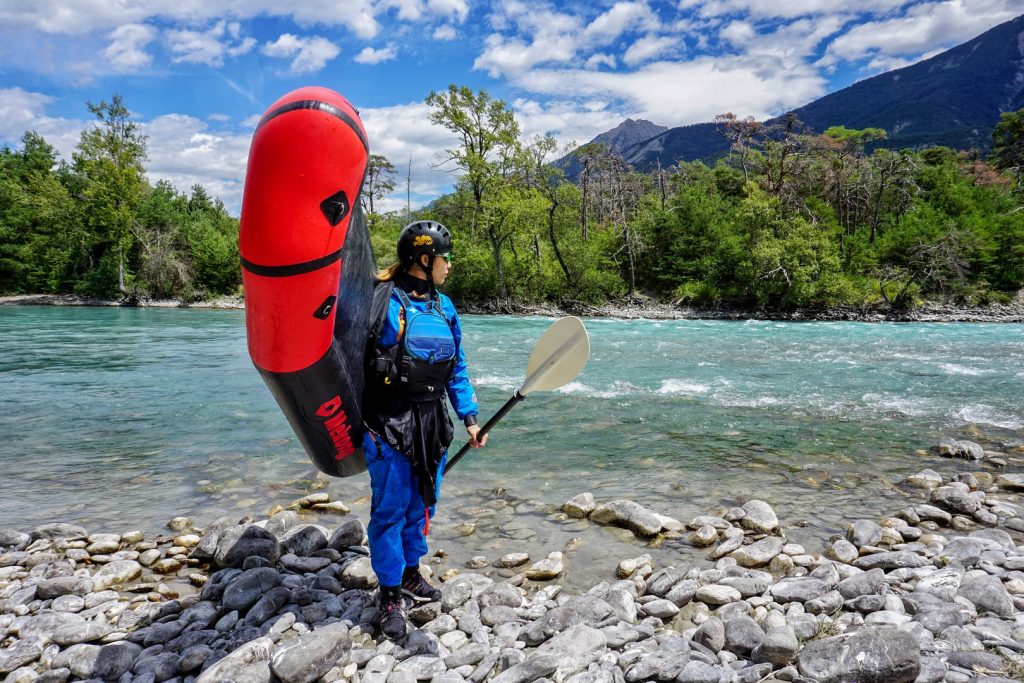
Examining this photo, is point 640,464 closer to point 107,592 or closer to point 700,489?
point 700,489

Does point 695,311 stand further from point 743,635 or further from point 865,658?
point 865,658

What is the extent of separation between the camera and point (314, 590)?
3137 millimetres

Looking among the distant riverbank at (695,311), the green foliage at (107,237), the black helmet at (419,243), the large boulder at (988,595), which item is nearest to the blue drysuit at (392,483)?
the black helmet at (419,243)

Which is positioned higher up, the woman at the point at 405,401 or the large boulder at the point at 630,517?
the woman at the point at 405,401

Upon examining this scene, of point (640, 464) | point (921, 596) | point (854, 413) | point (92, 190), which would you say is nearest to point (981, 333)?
point (854, 413)

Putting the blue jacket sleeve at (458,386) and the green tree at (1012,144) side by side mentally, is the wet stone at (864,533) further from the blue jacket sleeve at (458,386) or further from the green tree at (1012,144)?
the green tree at (1012,144)

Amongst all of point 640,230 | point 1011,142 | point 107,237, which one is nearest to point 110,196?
point 107,237

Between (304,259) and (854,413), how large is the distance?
815cm

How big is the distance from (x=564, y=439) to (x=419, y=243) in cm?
430

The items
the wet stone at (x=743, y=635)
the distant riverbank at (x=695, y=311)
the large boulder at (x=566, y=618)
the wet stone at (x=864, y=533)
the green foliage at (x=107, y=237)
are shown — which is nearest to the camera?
the wet stone at (x=743, y=635)

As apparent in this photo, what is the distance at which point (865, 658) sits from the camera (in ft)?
6.89

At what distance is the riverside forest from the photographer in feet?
93.9

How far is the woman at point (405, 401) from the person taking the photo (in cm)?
272

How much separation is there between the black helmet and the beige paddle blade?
0.99 meters
